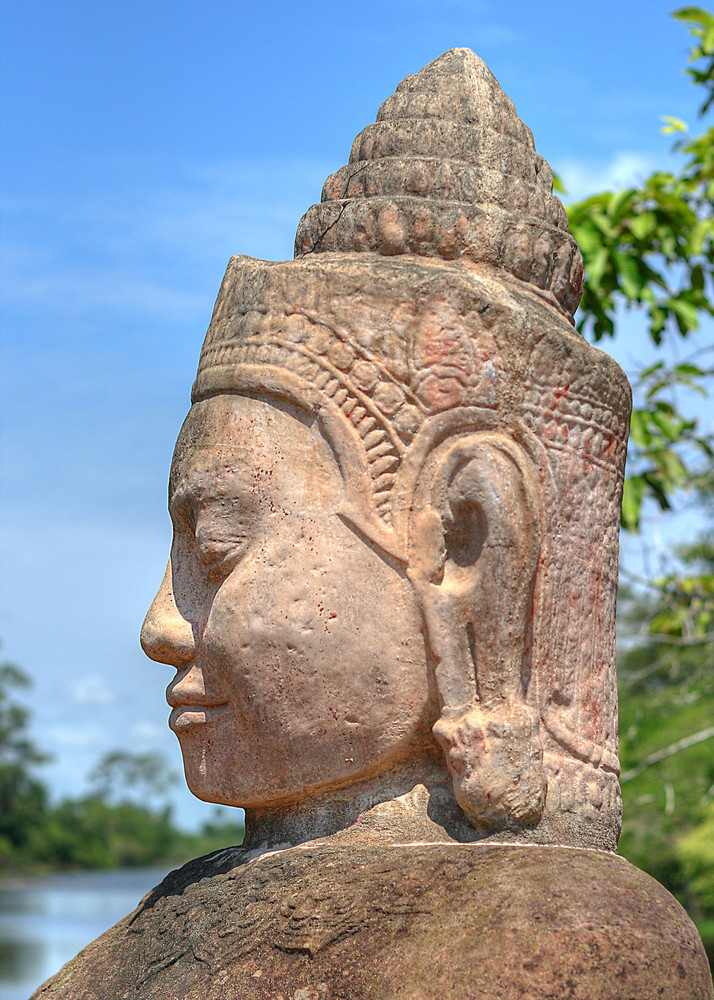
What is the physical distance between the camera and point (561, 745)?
11.1 ft

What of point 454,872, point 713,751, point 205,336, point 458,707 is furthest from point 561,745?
point 713,751

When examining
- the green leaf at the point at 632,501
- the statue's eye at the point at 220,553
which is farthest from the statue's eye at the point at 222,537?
the green leaf at the point at 632,501

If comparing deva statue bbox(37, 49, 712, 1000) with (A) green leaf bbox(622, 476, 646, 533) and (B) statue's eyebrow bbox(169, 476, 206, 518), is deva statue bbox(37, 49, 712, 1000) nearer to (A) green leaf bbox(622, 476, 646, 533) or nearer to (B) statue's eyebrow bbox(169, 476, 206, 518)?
(B) statue's eyebrow bbox(169, 476, 206, 518)

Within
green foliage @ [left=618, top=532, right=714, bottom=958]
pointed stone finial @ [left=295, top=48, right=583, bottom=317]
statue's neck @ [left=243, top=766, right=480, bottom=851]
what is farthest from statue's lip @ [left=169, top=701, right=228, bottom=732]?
green foliage @ [left=618, top=532, right=714, bottom=958]

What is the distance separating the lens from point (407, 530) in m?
3.35

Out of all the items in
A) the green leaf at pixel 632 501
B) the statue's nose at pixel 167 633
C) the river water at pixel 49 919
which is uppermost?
the green leaf at pixel 632 501

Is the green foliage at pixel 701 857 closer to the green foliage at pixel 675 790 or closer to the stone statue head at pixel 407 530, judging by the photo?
the green foliage at pixel 675 790

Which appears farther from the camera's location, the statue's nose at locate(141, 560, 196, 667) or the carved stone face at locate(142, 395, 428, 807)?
the statue's nose at locate(141, 560, 196, 667)

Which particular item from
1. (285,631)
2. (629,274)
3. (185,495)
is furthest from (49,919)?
(285,631)

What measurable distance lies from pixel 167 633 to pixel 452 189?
1.64 meters

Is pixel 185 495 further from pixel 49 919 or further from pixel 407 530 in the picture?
pixel 49 919

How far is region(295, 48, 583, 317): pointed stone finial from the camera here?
3.65 meters

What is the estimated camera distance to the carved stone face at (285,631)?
329 cm

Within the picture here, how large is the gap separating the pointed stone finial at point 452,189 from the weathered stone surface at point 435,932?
179cm
